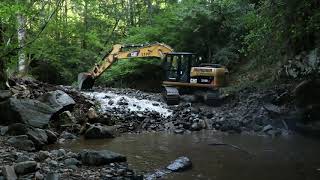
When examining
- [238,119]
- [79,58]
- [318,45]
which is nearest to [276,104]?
[238,119]

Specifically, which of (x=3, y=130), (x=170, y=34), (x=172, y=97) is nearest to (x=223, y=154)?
(x=3, y=130)

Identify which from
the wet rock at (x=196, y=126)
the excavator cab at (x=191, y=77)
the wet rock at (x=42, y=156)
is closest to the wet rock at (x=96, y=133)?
the wet rock at (x=196, y=126)

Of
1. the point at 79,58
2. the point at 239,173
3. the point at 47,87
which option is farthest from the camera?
the point at 79,58

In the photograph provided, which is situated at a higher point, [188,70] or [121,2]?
[121,2]

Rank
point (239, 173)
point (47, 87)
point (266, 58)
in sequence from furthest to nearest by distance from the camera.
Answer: point (47, 87) < point (266, 58) < point (239, 173)

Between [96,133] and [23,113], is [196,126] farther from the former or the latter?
[23,113]

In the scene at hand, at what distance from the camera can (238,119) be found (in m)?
13.8

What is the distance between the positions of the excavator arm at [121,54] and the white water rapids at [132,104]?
6.53 ft

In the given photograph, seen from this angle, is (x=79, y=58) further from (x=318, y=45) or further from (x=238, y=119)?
(x=318, y=45)

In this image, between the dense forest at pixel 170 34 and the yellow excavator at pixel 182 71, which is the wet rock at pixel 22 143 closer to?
the dense forest at pixel 170 34

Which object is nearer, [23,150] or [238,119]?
[23,150]

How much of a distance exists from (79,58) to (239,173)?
65.3ft

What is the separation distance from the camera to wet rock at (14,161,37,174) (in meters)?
6.49

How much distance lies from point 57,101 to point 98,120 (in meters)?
1.41
